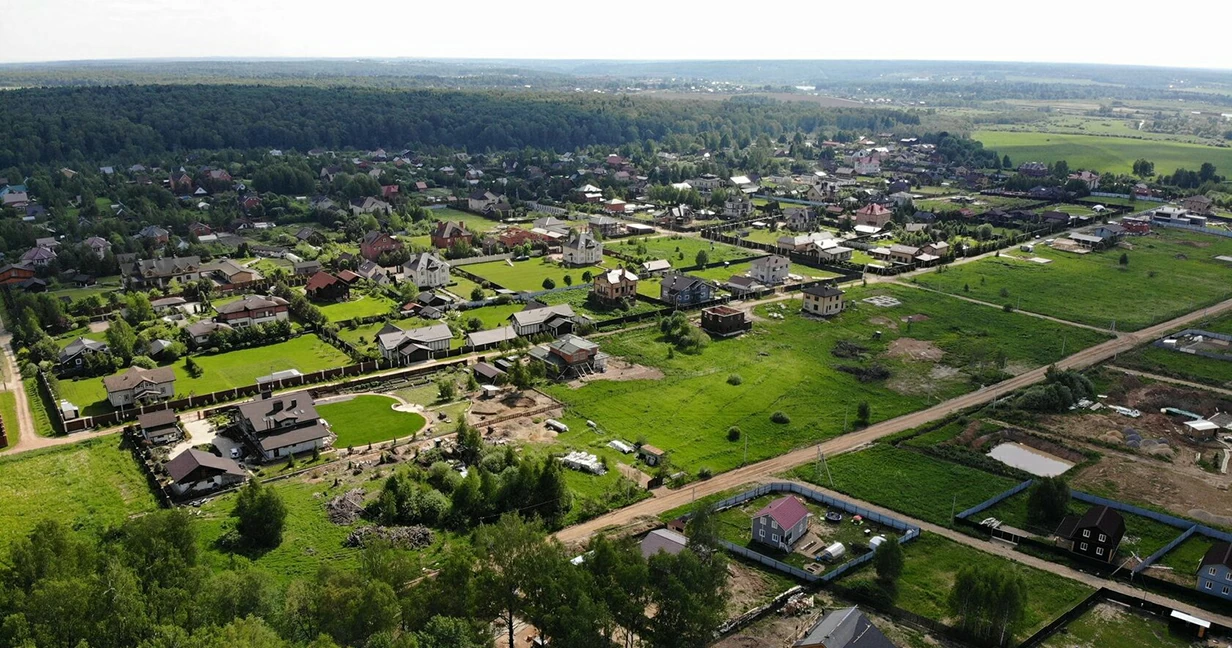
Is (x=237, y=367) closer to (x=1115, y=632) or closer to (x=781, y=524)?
(x=781, y=524)

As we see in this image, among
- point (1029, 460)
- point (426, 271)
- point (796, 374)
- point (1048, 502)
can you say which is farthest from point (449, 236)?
point (1048, 502)

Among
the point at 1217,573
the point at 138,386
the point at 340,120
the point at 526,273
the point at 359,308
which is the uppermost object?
the point at 340,120

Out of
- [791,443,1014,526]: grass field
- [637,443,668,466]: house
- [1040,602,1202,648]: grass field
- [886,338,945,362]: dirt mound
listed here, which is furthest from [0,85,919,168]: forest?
[1040,602,1202,648]: grass field

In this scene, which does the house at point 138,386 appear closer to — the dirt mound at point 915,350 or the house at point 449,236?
the house at point 449,236

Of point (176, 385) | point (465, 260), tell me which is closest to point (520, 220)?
point (465, 260)

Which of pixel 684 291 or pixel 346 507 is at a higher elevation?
pixel 684 291
